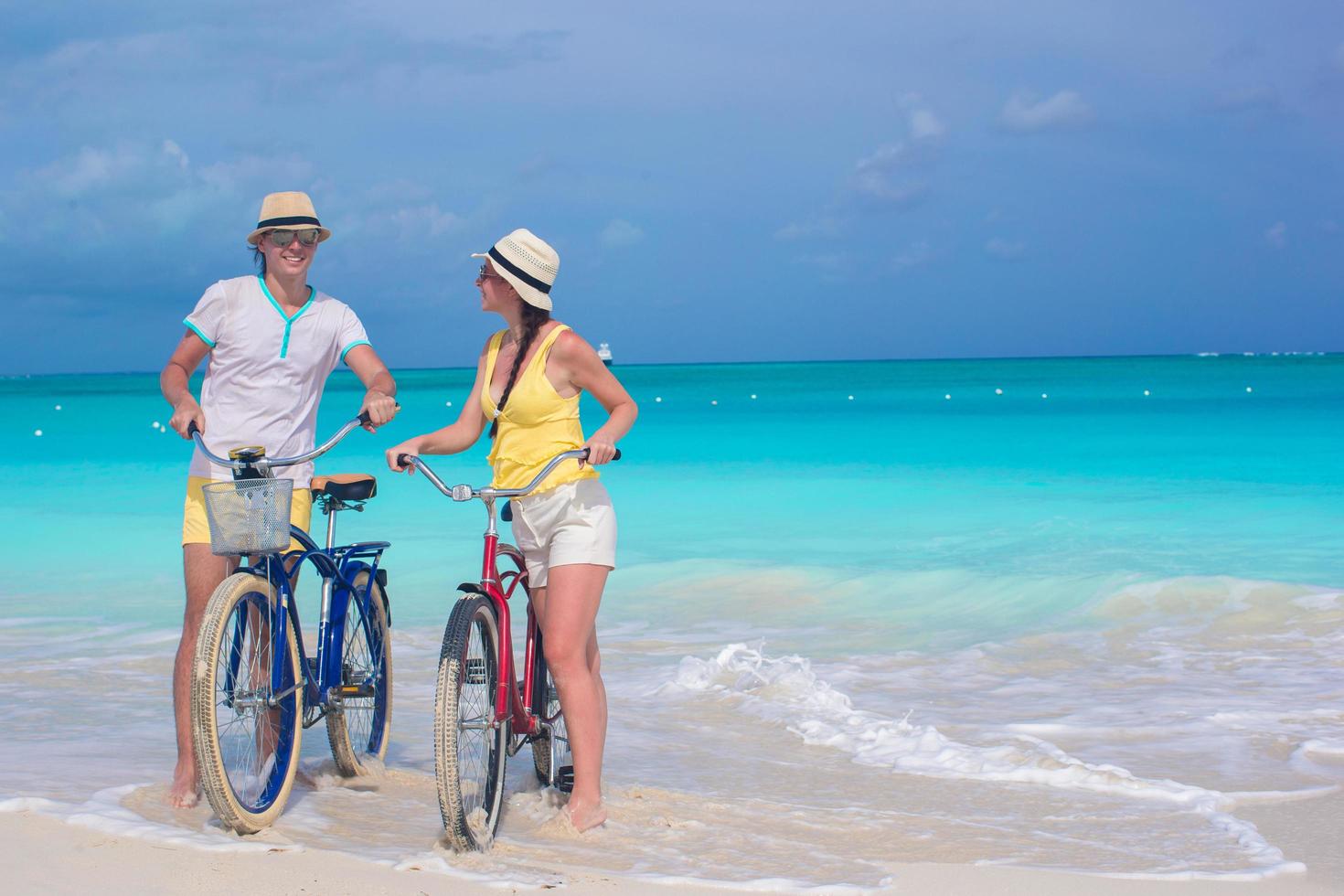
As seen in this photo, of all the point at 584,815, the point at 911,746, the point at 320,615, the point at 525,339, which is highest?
the point at 525,339

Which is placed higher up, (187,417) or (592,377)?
(592,377)

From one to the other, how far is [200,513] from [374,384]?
65 centimetres

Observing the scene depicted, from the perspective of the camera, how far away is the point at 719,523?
1456cm

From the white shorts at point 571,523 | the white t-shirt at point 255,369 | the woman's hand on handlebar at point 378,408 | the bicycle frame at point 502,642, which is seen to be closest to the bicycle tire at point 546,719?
the bicycle frame at point 502,642

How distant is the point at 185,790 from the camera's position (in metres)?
4.00

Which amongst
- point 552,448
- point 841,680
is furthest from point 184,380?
point 841,680

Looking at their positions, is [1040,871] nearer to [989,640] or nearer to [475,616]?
[475,616]

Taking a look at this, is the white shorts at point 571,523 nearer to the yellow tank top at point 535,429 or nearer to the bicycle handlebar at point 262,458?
the yellow tank top at point 535,429

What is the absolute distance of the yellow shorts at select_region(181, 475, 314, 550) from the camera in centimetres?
401

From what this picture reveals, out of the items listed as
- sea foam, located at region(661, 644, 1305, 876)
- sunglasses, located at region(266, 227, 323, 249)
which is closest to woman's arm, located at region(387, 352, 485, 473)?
sunglasses, located at region(266, 227, 323, 249)

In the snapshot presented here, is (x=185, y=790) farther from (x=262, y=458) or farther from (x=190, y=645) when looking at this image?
(x=262, y=458)

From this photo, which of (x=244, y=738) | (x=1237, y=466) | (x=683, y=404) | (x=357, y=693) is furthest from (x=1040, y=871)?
(x=683, y=404)

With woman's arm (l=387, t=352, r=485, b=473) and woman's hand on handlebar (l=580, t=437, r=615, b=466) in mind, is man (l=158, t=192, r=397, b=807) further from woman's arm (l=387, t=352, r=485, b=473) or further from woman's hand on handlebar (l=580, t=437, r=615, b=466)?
woman's hand on handlebar (l=580, t=437, r=615, b=466)

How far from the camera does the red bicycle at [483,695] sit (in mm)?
3529
